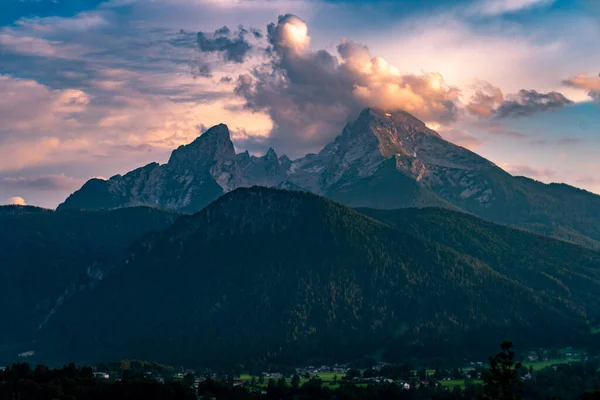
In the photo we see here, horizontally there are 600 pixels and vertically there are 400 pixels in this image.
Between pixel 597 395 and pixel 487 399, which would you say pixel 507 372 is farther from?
pixel 597 395

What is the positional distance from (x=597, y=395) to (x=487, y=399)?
5972cm

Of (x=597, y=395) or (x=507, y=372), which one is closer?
(x=507, y=372)

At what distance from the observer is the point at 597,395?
199875 mm

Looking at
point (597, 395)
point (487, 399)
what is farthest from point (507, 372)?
point (597, 395)

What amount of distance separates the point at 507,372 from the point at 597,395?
183 ft

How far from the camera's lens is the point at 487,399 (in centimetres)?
14938

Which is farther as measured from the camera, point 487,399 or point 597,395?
point 597,395

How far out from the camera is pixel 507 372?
153 meters

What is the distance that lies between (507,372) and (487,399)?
5.96 m
